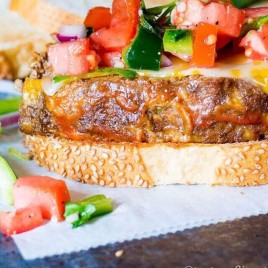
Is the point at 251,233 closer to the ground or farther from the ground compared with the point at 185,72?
closer to the ground

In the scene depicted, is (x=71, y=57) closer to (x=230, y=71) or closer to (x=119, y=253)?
(x=230, y=71)

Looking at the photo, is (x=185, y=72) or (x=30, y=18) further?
(x=30, y=18)

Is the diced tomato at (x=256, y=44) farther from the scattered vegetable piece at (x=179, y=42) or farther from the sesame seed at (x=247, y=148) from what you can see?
the sesame seed at (x=247, y=148)

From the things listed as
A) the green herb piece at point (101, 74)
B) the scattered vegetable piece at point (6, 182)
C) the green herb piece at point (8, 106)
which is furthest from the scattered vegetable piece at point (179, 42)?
the green herb piece at point (8, 106)

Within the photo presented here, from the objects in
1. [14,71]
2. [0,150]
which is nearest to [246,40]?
[0,150]

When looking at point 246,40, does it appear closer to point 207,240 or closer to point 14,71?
point 207,240

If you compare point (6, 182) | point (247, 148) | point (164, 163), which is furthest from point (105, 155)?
point (247, 148)

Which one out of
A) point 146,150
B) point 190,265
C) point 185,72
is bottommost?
point 190,265
